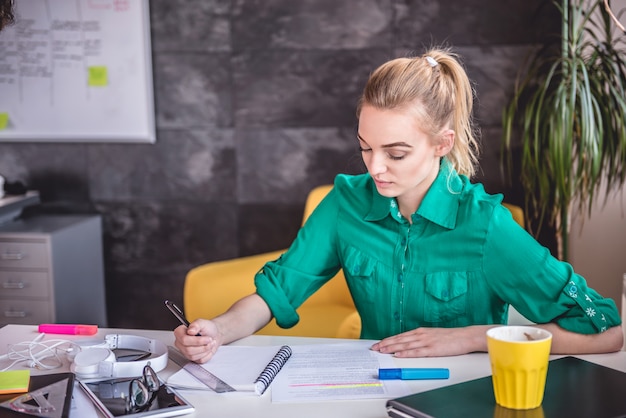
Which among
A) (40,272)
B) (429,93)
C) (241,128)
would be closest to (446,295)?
(429,93)

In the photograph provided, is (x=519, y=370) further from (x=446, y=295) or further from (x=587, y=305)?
(x=446, y=295)

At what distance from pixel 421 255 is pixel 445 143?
25 centimetres

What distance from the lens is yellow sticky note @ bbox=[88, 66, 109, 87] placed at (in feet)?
11.8

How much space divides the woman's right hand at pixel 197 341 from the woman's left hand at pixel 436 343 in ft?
1.02

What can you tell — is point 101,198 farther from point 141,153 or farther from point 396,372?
point 396,372

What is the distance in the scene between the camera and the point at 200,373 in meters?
1.36

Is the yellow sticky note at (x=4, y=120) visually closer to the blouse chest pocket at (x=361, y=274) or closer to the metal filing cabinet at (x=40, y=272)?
the metal filing cabinet at (x=40, y=272)

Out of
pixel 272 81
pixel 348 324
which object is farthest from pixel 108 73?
pixel 348 324

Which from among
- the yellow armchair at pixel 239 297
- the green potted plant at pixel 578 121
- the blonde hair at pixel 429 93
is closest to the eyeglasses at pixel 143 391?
the blonde hair at pixel 429 93

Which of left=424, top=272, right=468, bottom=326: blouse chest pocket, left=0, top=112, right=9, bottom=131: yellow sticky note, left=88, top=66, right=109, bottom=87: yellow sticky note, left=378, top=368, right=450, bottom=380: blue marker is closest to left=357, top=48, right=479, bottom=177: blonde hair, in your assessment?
left=424, top=272, right=468, bottom=326: blouse chest pocket

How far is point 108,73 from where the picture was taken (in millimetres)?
3602

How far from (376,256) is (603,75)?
160 cm

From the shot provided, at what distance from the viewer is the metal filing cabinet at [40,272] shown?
329 cm

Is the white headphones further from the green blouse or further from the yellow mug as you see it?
the yellow mug
